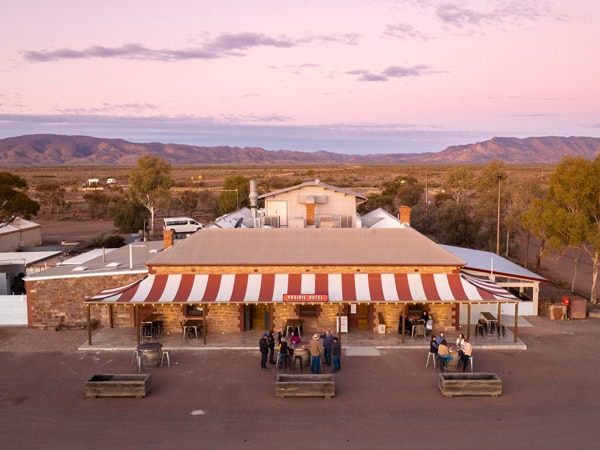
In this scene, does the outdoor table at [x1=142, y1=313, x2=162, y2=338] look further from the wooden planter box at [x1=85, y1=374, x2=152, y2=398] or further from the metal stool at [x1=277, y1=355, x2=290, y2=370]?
the metal stool at [x1=277, y1=355, x2=290, y2=370]

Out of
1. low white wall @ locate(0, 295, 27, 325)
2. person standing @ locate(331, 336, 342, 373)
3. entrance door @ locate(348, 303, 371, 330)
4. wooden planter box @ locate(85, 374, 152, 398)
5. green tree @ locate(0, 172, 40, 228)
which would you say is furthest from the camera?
green tree @ locate(0, 172, 40, 228)

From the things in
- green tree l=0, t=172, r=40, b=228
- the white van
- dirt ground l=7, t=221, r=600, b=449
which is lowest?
dirt ground l=7, t=221, r=600, b=449

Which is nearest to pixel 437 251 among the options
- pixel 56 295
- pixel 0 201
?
pixel 56 295

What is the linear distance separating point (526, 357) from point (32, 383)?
14.2 meters

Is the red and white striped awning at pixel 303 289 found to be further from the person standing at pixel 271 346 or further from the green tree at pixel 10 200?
the green tree at pixel 10 200

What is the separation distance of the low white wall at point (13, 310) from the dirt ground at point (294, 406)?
3.06 meters

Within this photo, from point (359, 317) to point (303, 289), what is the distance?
2.77m

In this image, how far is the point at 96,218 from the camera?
59.5 m

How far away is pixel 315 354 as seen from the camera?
14.7m

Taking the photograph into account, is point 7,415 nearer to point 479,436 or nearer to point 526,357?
point 479,436

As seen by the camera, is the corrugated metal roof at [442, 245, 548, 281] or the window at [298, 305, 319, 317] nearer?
the window at [298, 305, 319, 317]

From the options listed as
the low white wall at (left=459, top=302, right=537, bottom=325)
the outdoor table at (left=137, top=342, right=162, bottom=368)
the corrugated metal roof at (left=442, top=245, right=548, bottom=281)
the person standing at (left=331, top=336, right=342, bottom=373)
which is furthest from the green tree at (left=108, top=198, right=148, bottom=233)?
the person standing at (left=331, top=336, right=342, bottom=373)

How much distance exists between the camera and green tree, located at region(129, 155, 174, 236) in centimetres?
4916

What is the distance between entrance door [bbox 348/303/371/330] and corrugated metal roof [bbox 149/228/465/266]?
175 centimetres
